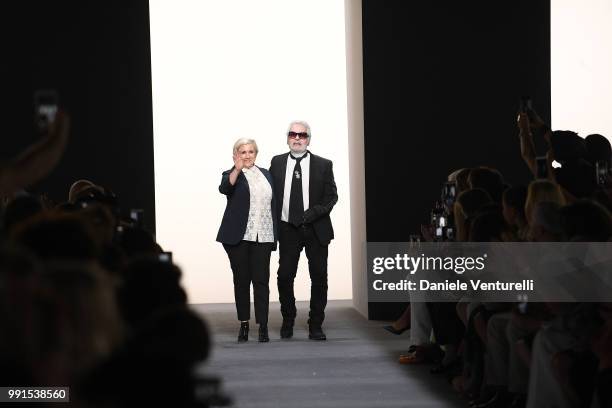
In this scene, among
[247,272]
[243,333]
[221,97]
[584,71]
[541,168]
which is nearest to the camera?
[541,168]

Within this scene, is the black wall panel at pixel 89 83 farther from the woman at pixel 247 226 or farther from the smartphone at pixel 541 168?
the smartphone at pixel 541 168

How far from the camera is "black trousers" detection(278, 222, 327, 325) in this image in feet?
26.2

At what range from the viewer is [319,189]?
800 centimetres

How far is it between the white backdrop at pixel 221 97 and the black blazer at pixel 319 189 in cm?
257

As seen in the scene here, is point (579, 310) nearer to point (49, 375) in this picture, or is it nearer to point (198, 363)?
point (198, 363)

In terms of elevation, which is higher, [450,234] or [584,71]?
[584,71]

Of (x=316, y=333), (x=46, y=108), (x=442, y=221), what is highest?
(x=46, y=108)

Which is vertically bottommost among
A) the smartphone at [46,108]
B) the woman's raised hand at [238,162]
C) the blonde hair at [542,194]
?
the blonde hair at [542,194]

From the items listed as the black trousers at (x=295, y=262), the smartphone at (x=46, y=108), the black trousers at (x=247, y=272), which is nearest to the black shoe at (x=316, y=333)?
the black trousers at (x=295, y=262)

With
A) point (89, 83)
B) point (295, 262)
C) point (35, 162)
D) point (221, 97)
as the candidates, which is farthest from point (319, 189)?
point (35, 162)

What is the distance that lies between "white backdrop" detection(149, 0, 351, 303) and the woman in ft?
8.45

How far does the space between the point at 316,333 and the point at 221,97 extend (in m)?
3.31

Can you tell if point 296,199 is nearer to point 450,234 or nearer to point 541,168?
point 450,234

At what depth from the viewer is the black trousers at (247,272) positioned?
312 inches
